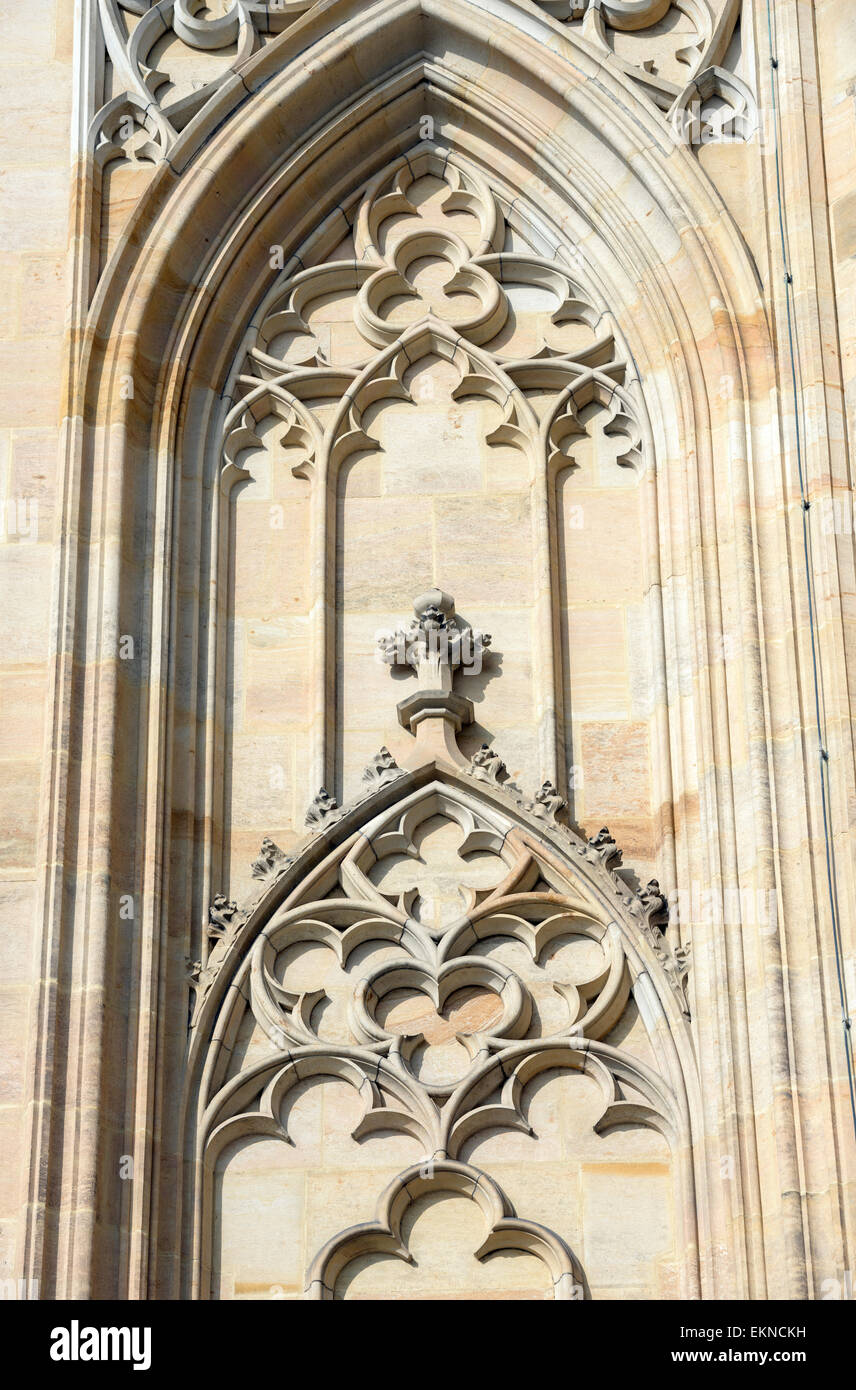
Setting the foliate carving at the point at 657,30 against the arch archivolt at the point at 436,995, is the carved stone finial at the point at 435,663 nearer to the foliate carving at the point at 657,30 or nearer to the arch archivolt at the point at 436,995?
the arch archivolt at the point at 436,995

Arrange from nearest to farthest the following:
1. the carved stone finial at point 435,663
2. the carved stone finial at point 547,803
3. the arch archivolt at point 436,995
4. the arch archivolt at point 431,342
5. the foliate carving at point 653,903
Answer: the arch archivolt at point 436,995 < the foliate carving at point 653,903 < the carved stone finial at point 547,803 < the carved stone finial at point 435,663 < the arch archivolt at point 431,342

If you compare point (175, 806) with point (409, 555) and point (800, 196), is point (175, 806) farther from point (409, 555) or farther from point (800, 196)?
point (800, 196)

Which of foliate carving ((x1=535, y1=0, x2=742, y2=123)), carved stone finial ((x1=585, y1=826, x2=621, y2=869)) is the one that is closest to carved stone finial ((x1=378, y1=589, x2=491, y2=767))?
carved stone finial ((x1=585, y1=826, x2=621, y2=869))

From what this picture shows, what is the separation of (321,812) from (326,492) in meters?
1.76

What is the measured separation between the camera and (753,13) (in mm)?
15141

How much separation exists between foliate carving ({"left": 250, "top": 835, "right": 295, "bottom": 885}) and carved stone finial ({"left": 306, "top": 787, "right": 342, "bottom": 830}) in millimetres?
205

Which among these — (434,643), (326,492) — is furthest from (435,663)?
(326,492)

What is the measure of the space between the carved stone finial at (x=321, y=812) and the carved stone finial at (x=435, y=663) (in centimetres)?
42

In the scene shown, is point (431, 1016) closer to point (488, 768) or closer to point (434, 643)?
point (488, 768)

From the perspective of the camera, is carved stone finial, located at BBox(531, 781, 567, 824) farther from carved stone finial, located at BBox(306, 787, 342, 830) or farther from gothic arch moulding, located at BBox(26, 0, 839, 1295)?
carved stone finial, located at BBox(306, 787, 342, 830)

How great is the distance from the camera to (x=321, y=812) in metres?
13.7

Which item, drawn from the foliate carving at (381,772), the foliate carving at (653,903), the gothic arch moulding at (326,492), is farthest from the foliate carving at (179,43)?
the foliate carving at (653,903)

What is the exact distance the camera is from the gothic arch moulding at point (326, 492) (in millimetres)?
12781

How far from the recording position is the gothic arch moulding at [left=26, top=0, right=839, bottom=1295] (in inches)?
503
